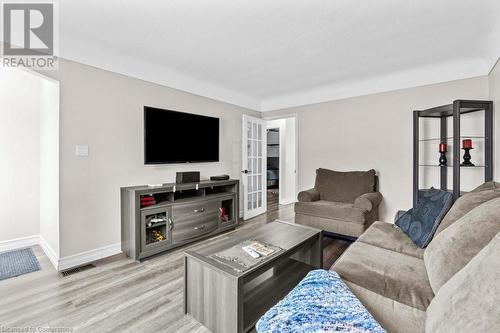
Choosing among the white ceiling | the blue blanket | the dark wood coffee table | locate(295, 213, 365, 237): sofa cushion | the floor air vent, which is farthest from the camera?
locate(295, 213, 365, 237): sofa cushion

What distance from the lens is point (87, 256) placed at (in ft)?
8.23

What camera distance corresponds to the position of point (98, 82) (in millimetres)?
2580

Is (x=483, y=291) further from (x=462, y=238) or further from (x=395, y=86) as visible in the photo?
(x=395, y=86)

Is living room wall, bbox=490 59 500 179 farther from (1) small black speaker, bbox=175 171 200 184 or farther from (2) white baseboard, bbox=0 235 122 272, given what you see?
(2) white baseboard, bbox=0 235 122 272

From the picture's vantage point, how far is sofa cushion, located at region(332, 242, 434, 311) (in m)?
1.14

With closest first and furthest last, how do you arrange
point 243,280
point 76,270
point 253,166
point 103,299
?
point 243,280, point 103,299, point 76,270, point 253,166

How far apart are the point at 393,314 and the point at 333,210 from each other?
215 centimetres

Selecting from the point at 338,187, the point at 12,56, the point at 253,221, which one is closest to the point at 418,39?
the point at 338,187

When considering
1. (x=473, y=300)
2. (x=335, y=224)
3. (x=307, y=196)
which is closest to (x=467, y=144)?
(x=335, y=224)

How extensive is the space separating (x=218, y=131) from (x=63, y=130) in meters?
2.06

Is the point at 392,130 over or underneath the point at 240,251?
over

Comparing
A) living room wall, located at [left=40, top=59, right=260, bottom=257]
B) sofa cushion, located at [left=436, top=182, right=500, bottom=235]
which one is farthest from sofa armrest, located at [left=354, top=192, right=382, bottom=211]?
living room wall, located at [left=40, top=59, right=260, bottom=257]

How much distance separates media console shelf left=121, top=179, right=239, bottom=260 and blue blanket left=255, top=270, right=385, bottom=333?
6.76 feet

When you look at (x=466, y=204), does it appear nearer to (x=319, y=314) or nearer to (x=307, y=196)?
(x=319, y=314)
